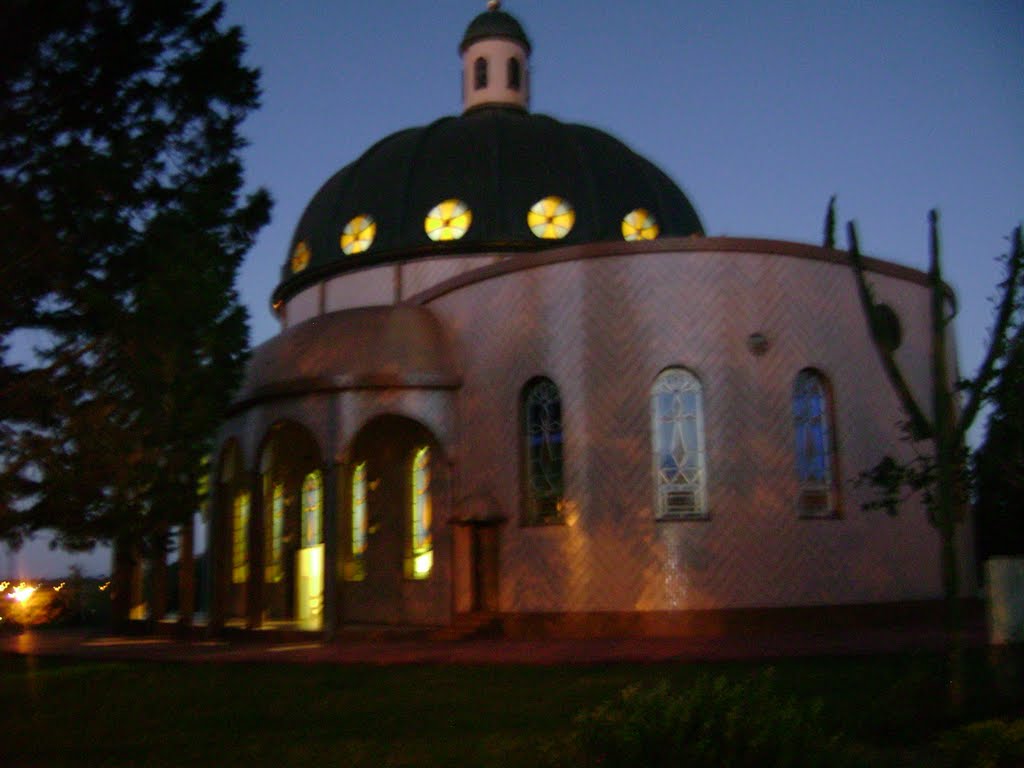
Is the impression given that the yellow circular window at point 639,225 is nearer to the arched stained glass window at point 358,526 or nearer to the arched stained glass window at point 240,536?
the arched stained glass window at point 358,526

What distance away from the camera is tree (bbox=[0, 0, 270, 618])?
39.4ft

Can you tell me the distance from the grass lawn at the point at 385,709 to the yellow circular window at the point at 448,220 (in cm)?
1138

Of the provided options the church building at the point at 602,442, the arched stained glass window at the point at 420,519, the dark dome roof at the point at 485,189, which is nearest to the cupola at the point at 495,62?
the dark dome roof at the point at 485,189

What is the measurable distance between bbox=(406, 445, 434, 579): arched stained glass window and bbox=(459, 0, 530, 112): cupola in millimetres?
12001

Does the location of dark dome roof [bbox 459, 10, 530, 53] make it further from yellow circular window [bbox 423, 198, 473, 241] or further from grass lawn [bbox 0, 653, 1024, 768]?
grass lawn [bbox 0, 653, 1024, 768]

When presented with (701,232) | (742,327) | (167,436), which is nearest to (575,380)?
(742,327)

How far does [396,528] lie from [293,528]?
3.58 metres

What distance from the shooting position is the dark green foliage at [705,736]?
5602mm

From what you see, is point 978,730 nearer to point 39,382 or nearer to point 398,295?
point 39,382

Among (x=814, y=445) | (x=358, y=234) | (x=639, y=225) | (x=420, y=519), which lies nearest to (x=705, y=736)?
(x=814, y=445)

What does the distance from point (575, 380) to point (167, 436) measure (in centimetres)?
659

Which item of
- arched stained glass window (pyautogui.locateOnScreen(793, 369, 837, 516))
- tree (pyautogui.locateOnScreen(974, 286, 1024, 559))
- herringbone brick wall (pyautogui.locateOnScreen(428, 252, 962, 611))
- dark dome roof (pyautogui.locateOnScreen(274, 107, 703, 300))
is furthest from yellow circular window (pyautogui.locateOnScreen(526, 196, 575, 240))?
tree (pyautogui.locateOnScreen(974, 286, 1024, 559))

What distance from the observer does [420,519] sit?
20266 millimetres

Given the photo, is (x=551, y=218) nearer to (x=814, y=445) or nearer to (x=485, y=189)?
(x=485, y=189)
